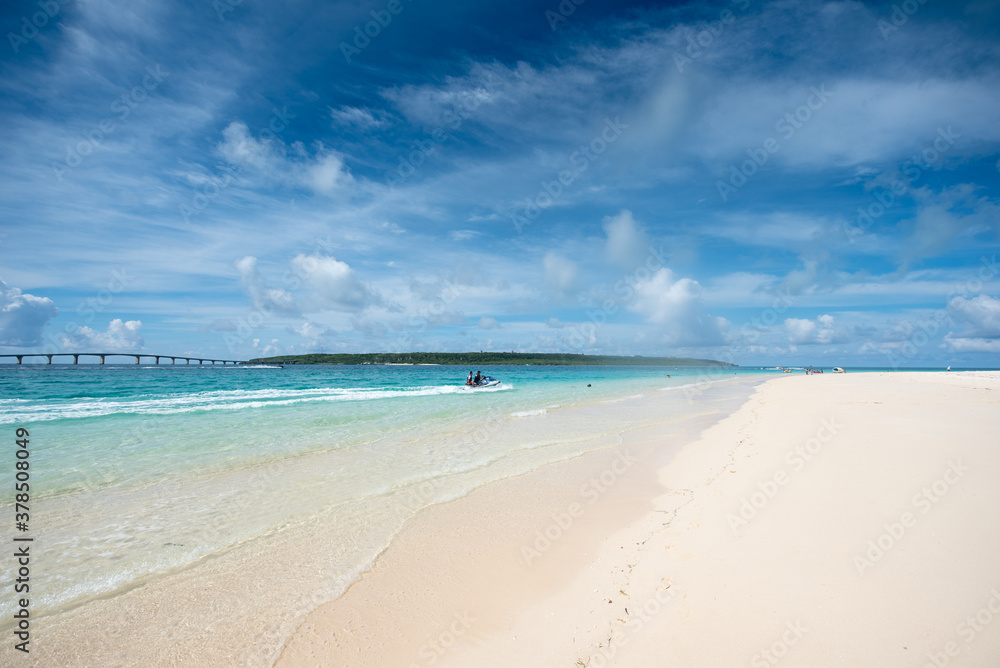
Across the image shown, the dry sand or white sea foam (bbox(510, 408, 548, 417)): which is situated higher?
the dry sand

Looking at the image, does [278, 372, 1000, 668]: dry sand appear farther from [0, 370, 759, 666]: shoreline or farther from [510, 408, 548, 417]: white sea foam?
[510, 408, 548, 417]: white sea foam

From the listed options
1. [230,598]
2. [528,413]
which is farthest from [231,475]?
[528,413]

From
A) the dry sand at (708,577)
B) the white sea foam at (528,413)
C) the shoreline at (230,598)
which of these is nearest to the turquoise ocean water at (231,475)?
the shoreline at (230,598)

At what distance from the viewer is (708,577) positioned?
4555 millimetres

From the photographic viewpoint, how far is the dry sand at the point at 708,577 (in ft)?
11.7

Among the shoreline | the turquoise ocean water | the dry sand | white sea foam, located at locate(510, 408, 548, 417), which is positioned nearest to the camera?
the dry sand

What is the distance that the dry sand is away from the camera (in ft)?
11.7

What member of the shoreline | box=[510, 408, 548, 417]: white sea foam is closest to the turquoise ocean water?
the shoreline

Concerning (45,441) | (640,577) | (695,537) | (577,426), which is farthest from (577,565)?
(45,441)

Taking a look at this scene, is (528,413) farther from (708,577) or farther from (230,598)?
(230,598)

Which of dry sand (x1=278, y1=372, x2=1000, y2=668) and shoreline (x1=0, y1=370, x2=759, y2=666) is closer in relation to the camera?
dry sand (x1=278, y1=372, x2=1000, y2=668)

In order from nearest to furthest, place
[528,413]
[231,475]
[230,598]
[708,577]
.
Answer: [708,577] < [230,598] < [231,475] < [528,413]

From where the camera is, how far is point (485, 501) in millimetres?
8258

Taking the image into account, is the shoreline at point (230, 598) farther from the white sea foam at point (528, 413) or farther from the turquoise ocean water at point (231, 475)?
the white sea foam at point (528, 413)
